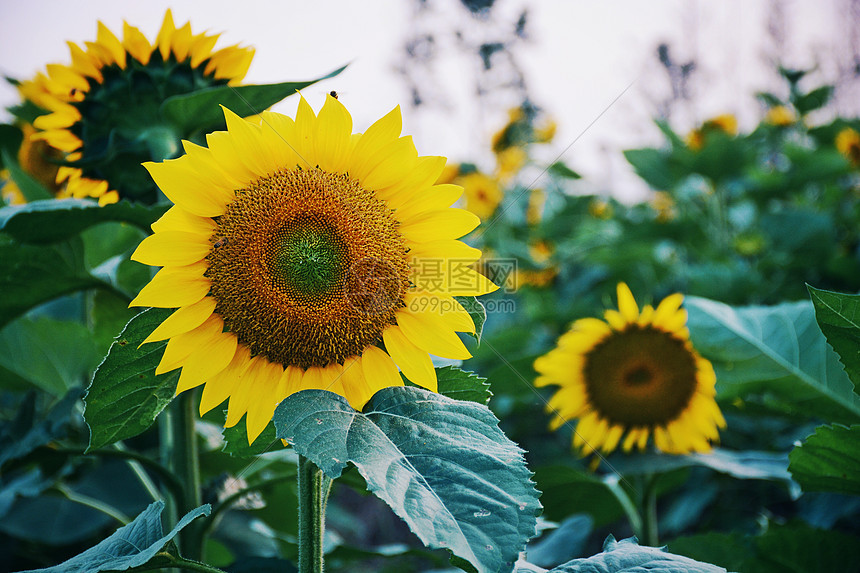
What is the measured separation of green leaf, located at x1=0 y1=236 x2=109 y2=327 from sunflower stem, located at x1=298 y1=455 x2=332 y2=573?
0.57 meters

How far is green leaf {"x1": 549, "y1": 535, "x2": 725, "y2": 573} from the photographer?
74cm

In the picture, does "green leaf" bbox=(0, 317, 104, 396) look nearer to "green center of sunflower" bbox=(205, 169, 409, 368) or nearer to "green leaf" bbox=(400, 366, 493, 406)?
"green center of sunflower" bbox=(205, 169, 409, 368)

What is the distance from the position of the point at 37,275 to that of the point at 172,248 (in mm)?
463

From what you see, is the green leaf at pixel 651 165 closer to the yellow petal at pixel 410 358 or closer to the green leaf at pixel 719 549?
the green leaf at pixel 719 549

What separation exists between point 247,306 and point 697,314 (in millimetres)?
1034

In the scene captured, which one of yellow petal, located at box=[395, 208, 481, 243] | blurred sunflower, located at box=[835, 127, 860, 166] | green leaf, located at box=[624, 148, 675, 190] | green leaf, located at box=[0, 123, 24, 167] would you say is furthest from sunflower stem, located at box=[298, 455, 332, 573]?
blurred sunflower, located at box=[835, 127, 860, 166]

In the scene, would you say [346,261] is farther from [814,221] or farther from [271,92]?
[814,221]

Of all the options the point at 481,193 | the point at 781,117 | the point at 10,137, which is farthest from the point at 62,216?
the point at 781,117

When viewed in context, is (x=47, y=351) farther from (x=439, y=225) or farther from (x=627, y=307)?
(x=627, y=307)

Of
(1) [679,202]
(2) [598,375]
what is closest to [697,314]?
(2) [598,375]

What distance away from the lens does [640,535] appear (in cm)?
161

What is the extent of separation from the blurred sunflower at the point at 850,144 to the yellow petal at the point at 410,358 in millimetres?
4127

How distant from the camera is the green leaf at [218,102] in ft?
3.07

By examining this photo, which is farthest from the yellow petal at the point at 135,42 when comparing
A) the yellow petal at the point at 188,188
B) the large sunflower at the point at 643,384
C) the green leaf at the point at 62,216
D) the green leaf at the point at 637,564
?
the large sunflower at the point at 643,384
